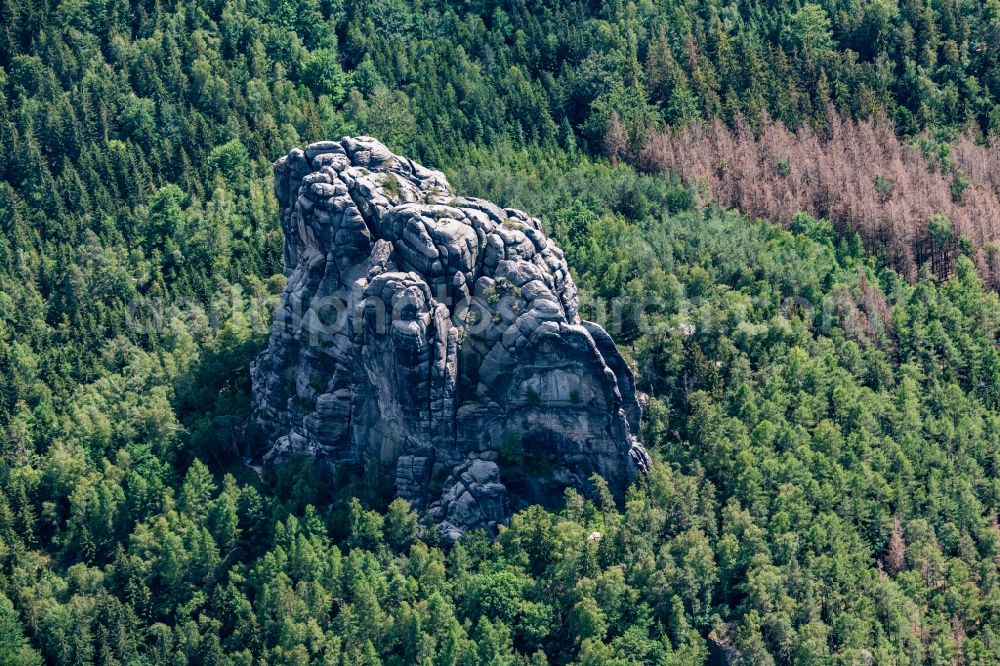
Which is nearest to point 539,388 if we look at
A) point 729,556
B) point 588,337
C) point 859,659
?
point 588,337

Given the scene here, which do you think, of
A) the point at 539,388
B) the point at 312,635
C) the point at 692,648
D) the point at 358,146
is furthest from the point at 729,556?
the point at 358,146

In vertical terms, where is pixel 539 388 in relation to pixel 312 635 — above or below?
→ above

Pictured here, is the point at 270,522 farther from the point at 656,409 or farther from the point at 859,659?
the point at 859,659

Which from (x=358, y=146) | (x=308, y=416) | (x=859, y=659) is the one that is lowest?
(x=859, y=659)

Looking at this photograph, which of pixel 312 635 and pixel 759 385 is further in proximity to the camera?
pixel 759 385

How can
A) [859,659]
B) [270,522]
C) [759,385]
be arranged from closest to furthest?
[859,659]
[270,522]
[759,385]

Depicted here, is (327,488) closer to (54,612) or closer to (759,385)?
(54,612)

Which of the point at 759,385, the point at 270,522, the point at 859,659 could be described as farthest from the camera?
the point at 759,385
